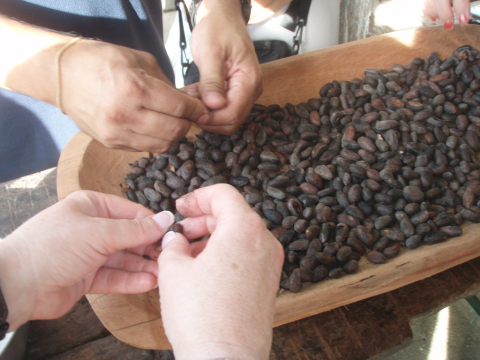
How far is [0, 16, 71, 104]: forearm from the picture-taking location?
32.1 inches

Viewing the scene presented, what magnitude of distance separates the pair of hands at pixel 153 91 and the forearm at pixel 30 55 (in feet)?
0.15

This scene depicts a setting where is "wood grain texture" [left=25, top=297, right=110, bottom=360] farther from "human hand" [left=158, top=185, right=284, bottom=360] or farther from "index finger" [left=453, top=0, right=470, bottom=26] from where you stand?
"index finger" [left=453, top=0, right=470, bottom=26]

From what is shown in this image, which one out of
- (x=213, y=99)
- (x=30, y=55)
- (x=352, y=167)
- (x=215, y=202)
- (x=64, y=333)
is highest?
(x=30, y=55)

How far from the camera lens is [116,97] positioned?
0.77 meters

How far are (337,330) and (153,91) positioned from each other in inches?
31.0

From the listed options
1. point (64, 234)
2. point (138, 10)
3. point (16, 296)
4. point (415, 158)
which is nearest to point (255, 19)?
point (138, 10)

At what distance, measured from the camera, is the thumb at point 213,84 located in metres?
0.97

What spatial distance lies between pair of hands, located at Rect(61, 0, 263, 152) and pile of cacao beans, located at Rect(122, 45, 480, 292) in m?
0.18

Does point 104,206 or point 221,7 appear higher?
point 221,7

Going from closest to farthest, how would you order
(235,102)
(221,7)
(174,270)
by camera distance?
(174,270)
(235,102)
(221,7)

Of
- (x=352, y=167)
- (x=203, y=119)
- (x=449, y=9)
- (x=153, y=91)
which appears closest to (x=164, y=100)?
(x=153, y=91)

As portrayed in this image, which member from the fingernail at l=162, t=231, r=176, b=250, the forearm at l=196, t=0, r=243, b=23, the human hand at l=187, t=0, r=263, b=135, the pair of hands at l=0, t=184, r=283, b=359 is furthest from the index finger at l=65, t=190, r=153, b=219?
the forearm at l=196, t=0, r=243, b=23

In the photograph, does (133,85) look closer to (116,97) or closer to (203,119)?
(116,97)

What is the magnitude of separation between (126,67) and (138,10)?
67 cm
